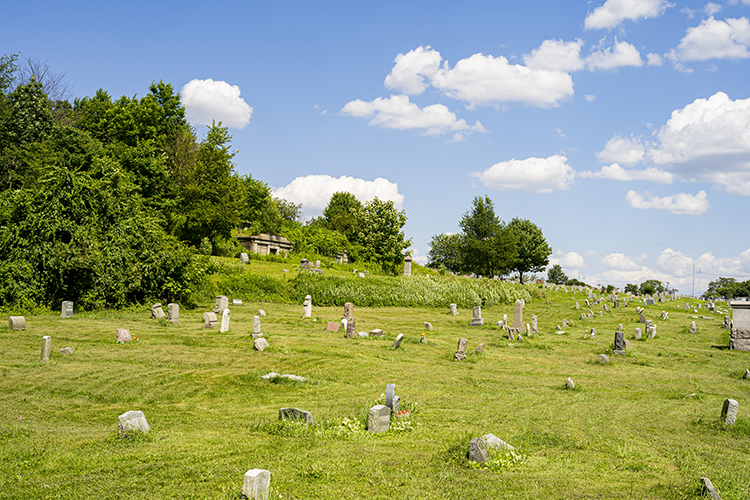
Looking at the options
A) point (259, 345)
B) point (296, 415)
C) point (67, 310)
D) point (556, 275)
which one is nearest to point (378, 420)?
point (296, 415)

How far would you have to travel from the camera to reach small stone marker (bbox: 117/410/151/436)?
25.0ft

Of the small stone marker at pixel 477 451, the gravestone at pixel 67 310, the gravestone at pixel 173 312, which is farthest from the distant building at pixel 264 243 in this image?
the small stone marker at pixel 477 451

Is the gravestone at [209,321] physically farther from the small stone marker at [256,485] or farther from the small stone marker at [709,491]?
the small stone marker at [709,491]

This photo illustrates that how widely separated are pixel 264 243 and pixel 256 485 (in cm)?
4822

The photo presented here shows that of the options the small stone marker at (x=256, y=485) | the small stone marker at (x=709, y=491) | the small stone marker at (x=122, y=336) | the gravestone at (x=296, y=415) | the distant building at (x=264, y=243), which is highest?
the distant building at (x=264, y=243)

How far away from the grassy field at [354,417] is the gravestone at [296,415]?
201mm

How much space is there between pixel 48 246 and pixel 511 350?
21412mm

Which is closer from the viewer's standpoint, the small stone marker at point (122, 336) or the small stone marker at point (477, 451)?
the small stone marker at point (477, 451)

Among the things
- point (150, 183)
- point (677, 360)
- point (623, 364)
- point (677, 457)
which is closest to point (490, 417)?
point (677, 457)

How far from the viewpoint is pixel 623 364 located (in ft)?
55.1

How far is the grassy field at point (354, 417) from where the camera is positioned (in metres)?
6.11

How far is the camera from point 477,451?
265 inches

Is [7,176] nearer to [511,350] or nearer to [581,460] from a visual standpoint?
[511,350]

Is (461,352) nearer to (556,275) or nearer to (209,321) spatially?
(209,321)
